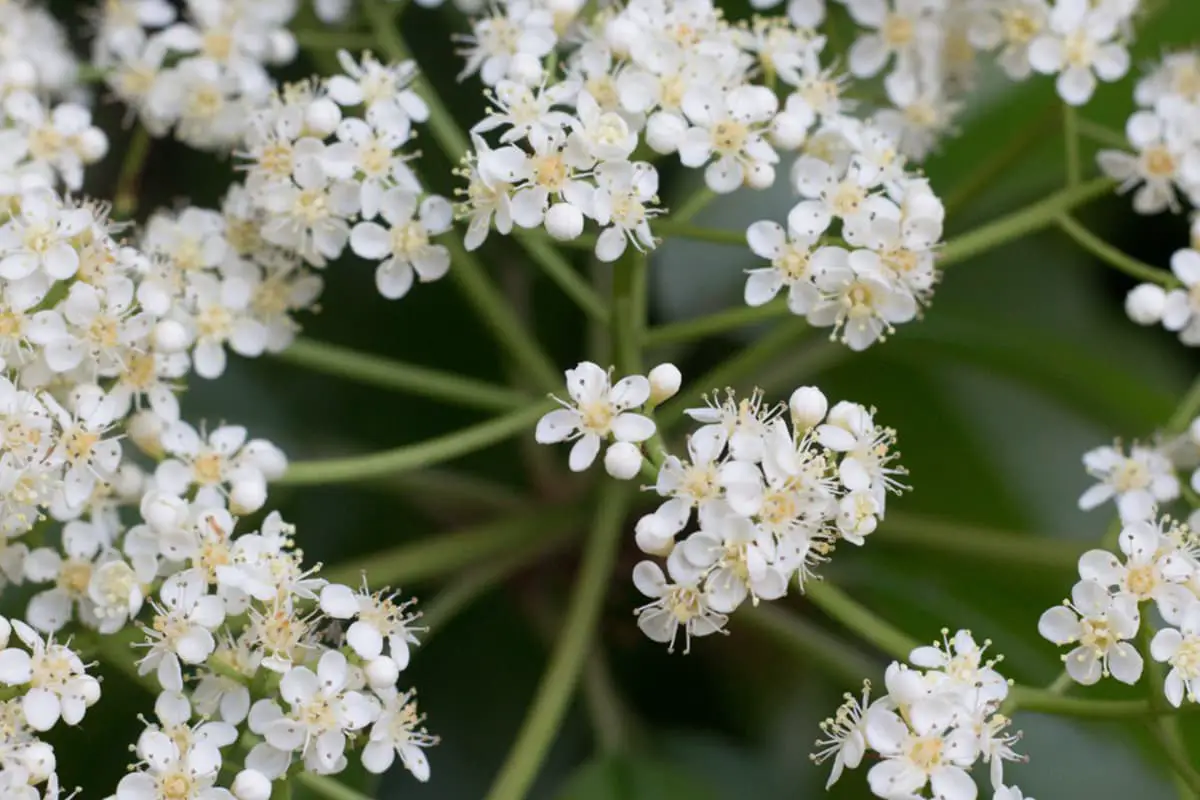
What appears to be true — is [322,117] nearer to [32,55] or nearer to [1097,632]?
[32,55]

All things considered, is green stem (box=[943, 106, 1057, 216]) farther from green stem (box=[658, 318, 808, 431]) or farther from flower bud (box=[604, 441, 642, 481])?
flower bud (box=[604, 441, 642, 481])

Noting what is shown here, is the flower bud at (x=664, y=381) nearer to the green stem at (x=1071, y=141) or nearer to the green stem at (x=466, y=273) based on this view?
the green stem at (x=466, y=273)

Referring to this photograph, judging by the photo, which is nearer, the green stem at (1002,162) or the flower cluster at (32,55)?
the flower cluster at (32,55)

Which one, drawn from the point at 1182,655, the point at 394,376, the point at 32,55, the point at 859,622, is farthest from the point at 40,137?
the point at 1182,655

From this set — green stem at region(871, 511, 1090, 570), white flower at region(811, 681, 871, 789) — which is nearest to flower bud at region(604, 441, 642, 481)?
white flower at region(811, 681, 871, 789)

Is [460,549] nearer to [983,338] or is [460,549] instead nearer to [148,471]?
[148,471]

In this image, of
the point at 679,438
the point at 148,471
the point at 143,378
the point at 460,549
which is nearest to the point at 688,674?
the point at 679,438

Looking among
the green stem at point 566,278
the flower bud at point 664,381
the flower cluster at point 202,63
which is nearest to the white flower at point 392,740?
the flower bud at point 664,381
